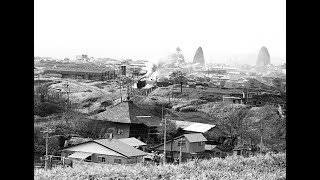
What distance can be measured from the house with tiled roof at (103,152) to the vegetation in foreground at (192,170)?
0.16 feet

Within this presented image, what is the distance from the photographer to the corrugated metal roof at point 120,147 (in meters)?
3.22

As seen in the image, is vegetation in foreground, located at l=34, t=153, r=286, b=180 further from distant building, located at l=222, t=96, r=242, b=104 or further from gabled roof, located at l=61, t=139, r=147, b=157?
distant building, located at l=222, t=96, r=242, b=104

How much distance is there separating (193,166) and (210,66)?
868mm

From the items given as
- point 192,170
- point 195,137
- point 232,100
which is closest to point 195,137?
point 195,137

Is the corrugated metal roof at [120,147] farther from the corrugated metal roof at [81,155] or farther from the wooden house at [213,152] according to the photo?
the wooden house at [213,152]

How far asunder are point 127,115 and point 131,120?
0.06m

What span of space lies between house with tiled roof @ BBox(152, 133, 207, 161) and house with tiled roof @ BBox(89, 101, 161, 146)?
138 mm

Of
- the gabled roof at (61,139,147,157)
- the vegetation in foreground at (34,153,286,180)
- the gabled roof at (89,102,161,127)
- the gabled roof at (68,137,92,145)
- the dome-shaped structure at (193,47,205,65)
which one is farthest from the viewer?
the dome-shaped structure at (193,47,205,65)

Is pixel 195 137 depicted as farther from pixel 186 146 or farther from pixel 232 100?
pixel 232 100

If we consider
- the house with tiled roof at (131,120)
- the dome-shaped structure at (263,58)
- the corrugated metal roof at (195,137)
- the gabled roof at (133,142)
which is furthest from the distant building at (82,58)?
the dome-shaped structure at (263,58)

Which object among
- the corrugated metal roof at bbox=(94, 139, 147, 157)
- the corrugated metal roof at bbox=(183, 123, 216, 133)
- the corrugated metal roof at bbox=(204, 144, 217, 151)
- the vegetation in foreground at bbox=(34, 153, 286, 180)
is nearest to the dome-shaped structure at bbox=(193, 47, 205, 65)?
the corrugated metal roof at bbox=(183, 123, 216, 133)

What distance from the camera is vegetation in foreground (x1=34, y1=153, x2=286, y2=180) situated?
3.10 meters

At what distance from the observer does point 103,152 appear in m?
3.21
